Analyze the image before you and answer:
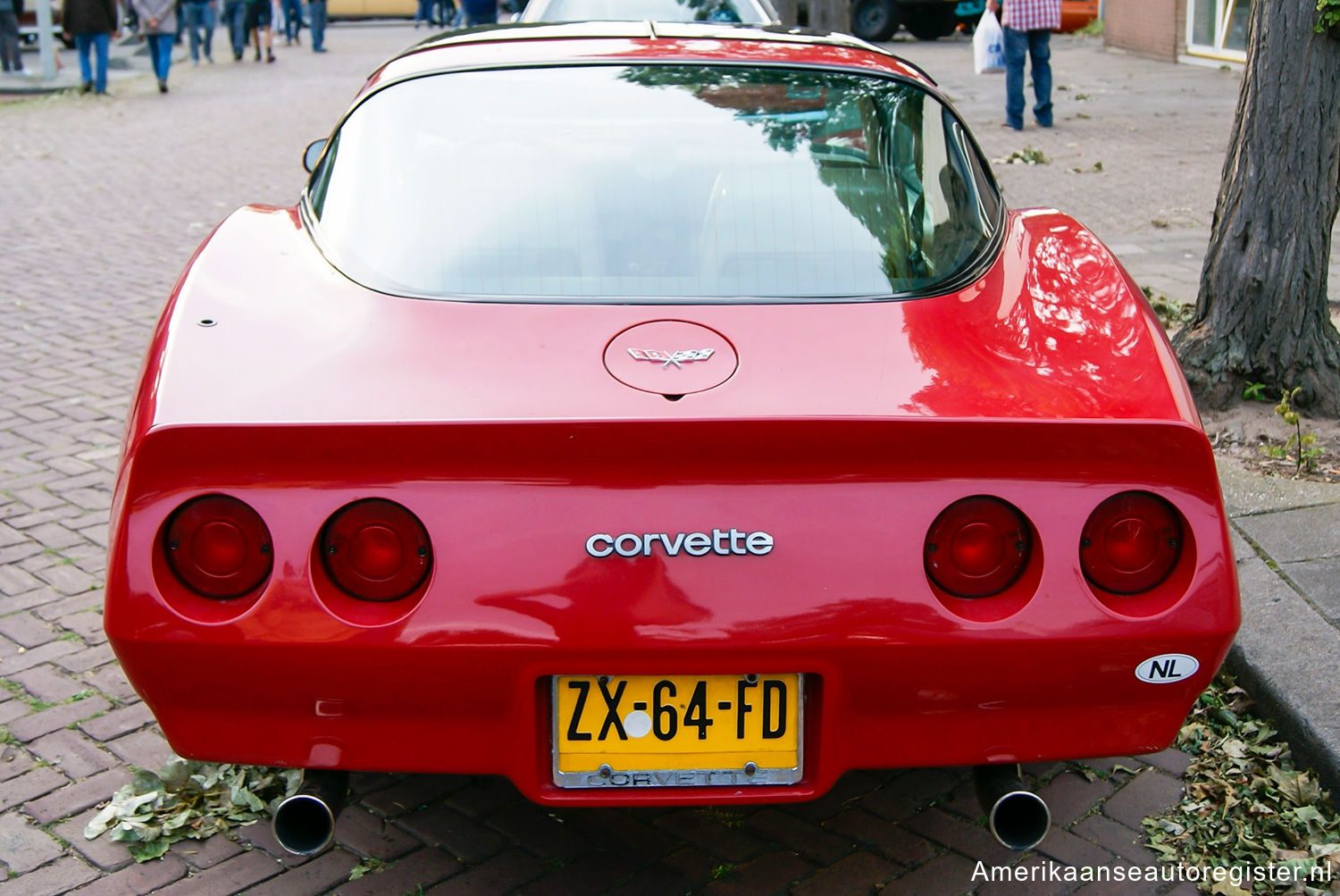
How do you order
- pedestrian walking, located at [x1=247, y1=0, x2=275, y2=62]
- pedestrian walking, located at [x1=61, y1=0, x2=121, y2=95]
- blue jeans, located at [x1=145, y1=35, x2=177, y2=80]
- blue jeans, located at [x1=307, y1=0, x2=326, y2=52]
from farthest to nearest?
1. blue jeans, located at [x1=307, y1=0, x2=326, y2=52]
2. pedestrian walking, located at [x1=247, y1=0, x2=275, y2=62]
3. blue jeans, located at [x1=145, y1=35, x2=177, y2=80]
4. pedestrian walking, located at [x1=61, y1=0, x2=121, y2=95]

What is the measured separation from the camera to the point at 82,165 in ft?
38.9

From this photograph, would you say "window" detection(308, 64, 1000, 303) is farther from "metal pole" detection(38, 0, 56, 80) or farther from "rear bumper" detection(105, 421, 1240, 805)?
"metal pole" detection(38, 0, 56, 80)

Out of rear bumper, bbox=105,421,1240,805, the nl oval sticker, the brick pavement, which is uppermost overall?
rear bumper, bbox=105,421,1240,805

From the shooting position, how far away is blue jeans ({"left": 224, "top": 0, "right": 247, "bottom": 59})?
2236cm

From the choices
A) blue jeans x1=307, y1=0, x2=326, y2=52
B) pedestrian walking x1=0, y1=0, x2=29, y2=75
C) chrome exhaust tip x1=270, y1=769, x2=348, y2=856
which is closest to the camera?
chrome exhaust tip x1=270, y1=769, x2=348, y2=856

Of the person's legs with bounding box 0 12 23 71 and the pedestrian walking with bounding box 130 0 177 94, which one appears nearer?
the pedestrian walking with bounding box 130 0 177 94

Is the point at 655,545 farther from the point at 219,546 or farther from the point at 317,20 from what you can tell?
the point at 317,20

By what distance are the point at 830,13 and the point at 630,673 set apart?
45.1 feet

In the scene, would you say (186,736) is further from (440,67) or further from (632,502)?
(440,67)

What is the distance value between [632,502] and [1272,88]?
142 inches

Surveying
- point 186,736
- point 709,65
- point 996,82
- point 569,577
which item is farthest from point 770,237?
point 996,82

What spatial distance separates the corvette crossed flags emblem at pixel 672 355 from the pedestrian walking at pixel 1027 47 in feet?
32.1

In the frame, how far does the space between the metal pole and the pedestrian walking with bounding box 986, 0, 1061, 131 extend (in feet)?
41.3

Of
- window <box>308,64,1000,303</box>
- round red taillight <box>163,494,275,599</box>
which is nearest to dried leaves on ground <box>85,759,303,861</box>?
round red taillight <box>163,494,275,599</box>
